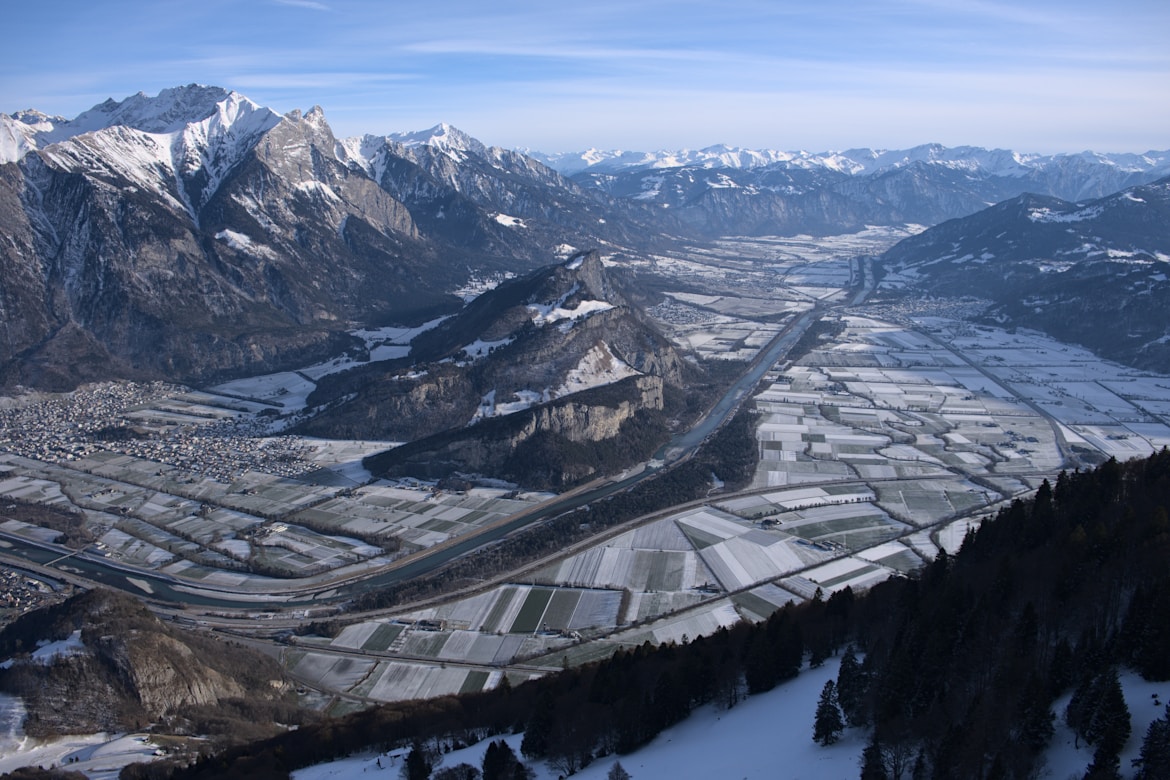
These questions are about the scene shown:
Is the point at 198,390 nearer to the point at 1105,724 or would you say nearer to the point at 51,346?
the point at 51,346

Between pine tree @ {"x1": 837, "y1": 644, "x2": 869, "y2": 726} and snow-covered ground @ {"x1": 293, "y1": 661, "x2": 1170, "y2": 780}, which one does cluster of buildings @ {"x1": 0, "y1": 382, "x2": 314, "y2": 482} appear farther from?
pine tree @ {"x1": 837, "y1": 644, "x2": 869, "y2": 726}

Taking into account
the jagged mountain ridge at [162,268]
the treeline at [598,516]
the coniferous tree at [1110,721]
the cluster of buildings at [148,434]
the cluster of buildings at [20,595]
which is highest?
the jagged mountain ridge at [162,268]

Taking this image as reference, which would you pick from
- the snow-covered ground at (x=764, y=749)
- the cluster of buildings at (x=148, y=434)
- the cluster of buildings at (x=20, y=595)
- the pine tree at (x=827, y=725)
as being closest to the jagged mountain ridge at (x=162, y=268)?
the cluster of buildings at (x=148, y=434)

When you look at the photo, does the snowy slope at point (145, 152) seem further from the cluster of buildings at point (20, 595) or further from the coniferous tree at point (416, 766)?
the coniferous tree at point (416, 766)

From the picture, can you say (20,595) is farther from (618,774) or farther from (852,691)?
(852,691)

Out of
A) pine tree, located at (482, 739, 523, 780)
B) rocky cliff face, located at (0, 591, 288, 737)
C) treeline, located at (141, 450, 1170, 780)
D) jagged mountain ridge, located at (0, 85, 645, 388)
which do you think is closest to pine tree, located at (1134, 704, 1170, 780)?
treeline, located at (141, 450, 1170, 780)

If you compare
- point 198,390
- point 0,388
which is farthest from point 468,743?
point 0,388

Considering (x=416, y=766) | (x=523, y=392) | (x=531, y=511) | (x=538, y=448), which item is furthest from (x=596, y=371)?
(x=416, y=766)
